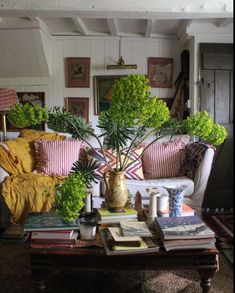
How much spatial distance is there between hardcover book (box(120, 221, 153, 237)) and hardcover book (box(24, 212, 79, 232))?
0.24 m

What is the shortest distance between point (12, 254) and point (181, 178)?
5.44 ft

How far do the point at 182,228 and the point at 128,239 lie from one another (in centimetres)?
27

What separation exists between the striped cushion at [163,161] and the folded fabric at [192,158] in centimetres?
5

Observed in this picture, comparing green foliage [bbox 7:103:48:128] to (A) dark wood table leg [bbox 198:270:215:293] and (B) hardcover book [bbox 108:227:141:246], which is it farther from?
(A) dark wood table leg [bbox 198:270:215:293]

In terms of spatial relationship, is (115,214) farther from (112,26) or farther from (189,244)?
(112,26)

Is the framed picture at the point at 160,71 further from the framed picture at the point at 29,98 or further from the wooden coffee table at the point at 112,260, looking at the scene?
the wooden coffee table at the point at 112,260

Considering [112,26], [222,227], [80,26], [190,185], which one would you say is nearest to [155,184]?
[190,185]

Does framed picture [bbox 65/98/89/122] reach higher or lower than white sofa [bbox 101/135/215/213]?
higher

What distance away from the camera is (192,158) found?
3123mm

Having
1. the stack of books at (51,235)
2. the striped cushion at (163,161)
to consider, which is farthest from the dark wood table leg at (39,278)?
the striped cushion at (163,161)

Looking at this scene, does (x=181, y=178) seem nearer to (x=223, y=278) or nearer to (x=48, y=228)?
(x=223, y=278)

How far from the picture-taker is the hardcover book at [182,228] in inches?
57.8

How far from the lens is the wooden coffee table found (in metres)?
1.46

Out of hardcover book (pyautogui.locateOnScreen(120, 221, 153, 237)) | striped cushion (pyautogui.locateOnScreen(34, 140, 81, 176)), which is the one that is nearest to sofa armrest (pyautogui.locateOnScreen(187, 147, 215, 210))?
striped cushion (pyautogui.locateOnScreen(34, 140, 81, 176))
